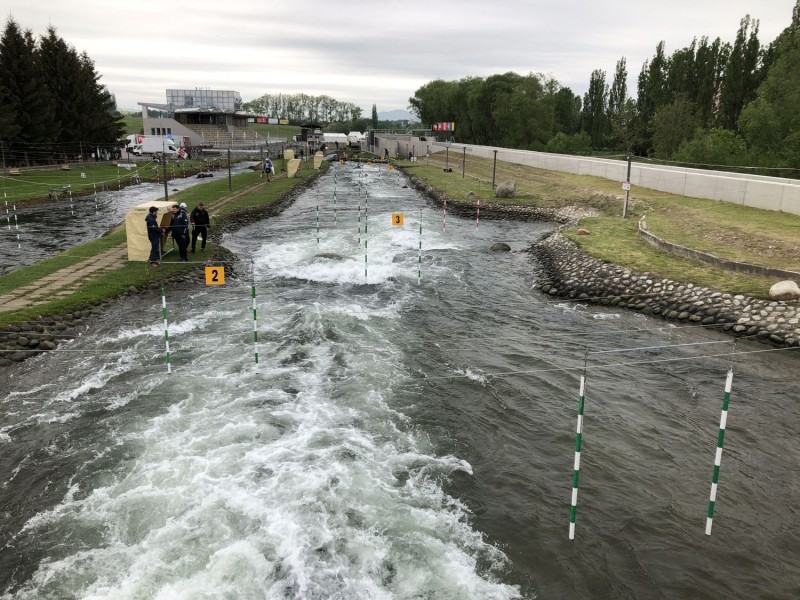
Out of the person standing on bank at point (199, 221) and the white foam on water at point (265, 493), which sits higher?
the person standing on bank at point (199, 221)

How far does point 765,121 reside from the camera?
120 ft

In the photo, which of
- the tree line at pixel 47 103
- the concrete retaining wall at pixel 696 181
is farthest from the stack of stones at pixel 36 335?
the tree line at pixel 47 103

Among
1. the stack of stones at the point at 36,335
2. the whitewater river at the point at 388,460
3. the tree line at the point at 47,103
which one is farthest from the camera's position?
the tree line at the point at 47,103

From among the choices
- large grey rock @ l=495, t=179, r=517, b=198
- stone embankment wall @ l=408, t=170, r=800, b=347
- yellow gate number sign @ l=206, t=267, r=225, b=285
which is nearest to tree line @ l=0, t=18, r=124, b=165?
large grey rock @ l=495, t=179, r=517, b=198

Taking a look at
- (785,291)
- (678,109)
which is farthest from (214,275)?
(678,109)

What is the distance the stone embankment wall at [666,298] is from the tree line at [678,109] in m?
19.4

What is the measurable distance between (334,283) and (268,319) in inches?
185

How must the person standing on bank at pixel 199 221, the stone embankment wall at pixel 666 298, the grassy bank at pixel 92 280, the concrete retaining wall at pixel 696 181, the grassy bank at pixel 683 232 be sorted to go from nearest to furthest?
the grassy bank at pixel 92 280 < the stone embankment wall at pixel 666 298 < the grassy bank at pixel 683 232 < the person standing on bank at pixel 199 221 < the concrete retaining wall at pixel 696 181

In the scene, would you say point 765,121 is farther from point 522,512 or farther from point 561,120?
point 561,120

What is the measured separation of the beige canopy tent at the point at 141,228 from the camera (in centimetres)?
1977

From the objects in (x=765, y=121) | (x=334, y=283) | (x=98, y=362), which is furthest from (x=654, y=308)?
(x=765, y=121)

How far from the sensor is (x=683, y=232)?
2448 centimetres

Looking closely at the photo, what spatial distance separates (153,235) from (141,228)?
0.83 meters

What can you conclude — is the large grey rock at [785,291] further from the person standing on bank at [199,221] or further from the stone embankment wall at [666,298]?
the person standing on bank at [199,221]
